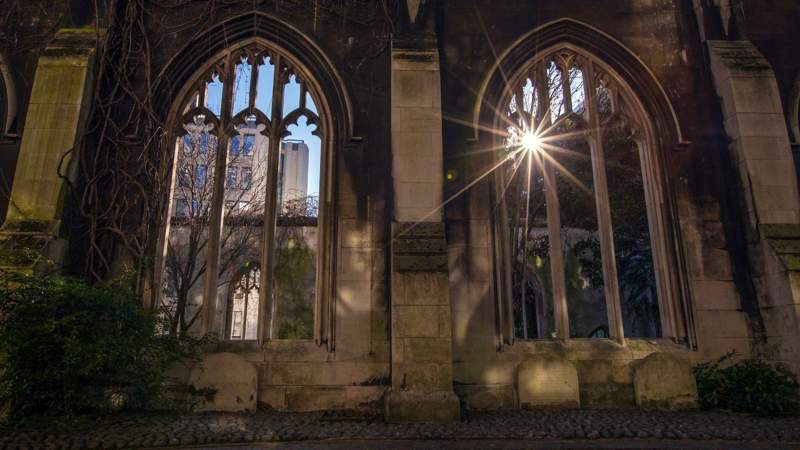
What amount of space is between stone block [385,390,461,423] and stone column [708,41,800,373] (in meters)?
4.12

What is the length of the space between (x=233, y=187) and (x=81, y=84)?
25.6ft

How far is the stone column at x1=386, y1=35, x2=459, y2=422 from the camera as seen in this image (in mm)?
5391

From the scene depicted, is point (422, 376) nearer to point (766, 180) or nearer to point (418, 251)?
point (418, 251)

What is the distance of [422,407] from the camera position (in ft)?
17.4

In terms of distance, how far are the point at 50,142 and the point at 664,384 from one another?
25.8 ft

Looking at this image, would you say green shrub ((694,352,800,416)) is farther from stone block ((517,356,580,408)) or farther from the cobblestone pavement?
stone block ((517,356,580,408))

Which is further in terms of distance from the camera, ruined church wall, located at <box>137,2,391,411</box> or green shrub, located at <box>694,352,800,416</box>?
ruined church wall, located at <box>137,2,391,411</box>

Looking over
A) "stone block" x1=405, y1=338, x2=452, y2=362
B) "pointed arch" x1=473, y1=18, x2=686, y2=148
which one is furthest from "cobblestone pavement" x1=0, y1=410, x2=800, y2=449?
"pointed arch" x1=473, y1=18, x2=686, y2=148

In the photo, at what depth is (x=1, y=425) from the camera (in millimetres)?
4496

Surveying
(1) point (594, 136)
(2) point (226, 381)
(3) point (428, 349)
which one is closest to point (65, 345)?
(2) point (226, 381)

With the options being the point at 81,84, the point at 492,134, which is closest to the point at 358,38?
the point at 492,134

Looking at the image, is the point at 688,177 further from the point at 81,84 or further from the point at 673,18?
the point at 81,84

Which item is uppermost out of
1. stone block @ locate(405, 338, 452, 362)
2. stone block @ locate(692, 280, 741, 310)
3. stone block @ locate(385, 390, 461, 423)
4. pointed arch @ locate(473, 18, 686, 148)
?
pointed arch @ locate(473, 18, 686, 148)

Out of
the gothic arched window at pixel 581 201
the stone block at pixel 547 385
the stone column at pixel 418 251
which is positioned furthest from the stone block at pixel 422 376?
the gothic arched window at pixel 581 201
